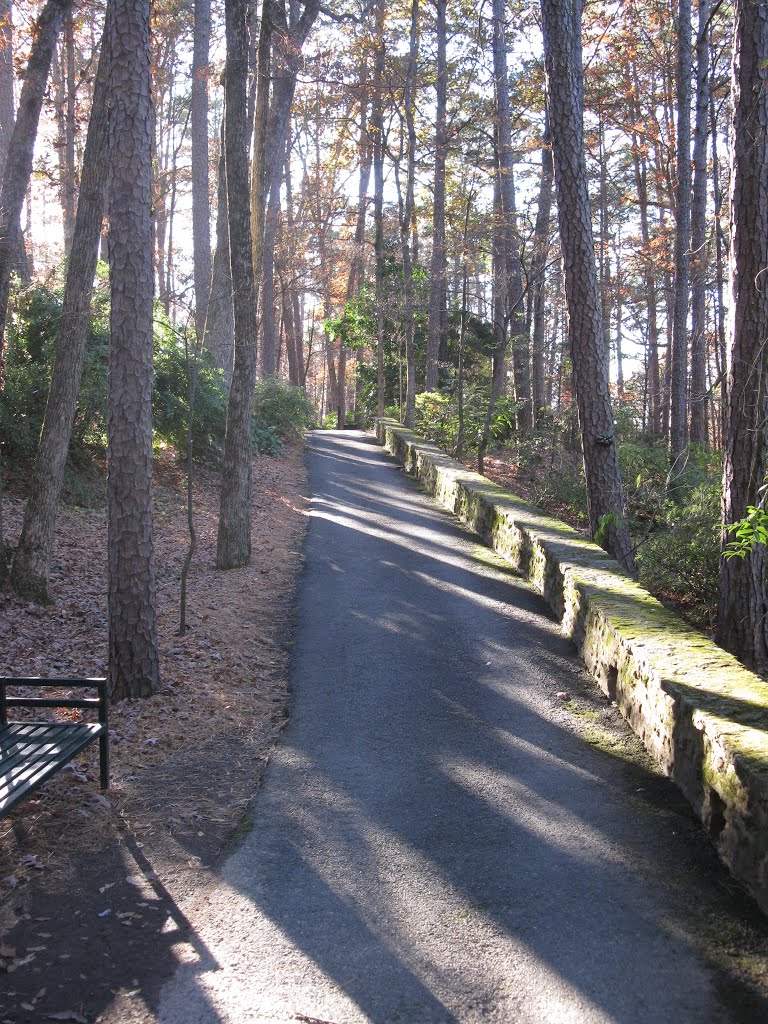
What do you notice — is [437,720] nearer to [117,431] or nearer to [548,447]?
[117,431]

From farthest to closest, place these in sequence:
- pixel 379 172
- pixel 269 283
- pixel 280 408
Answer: pixel 379 172 < pixel 269 283 < pixel 280 408

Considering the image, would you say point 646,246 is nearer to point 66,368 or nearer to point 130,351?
point 66,368

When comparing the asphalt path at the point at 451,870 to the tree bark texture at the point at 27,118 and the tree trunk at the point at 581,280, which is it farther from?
the tree bark texture at the point at 27,118

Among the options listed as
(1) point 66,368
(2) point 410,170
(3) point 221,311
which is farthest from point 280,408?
(1) point 66,368

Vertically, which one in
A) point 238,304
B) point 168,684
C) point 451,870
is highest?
point 238,304

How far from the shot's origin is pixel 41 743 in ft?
15.5

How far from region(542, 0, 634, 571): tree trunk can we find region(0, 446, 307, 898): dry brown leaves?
13.0 feet

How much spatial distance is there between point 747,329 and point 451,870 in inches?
198

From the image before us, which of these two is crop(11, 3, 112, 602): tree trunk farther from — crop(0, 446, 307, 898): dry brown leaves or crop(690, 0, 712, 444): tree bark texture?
crop(690, 0, 712, 444): tree bark texture

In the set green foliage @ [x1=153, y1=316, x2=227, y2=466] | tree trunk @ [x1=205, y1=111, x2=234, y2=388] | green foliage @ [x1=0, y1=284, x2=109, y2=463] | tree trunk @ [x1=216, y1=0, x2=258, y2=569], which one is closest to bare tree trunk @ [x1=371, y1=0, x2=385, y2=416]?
tree trunk @ [x1=205, y1=111, x2=234, y2=388]

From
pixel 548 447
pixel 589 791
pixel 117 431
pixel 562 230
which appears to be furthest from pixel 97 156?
pixel 548 447

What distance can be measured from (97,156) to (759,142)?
243 inches

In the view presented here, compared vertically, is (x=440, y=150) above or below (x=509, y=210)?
above

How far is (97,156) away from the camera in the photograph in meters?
8.38
